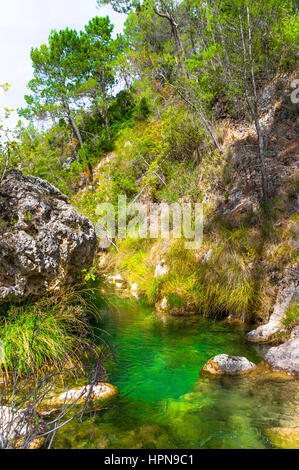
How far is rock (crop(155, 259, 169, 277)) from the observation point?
8153 mm

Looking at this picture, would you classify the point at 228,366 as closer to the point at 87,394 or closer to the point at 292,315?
the point at 292,315

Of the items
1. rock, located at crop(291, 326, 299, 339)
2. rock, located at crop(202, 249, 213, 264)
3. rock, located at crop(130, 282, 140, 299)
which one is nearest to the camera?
rock, located at crop(291, 326, 299, 339)

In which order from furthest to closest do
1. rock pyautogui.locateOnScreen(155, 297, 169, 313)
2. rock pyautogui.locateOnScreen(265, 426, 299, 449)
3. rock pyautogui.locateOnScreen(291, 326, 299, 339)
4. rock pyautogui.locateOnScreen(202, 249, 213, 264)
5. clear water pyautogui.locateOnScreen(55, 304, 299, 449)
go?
rock pyautogui.locateOnScreen(155, 297, 169, 313) → rock pyautogui.locateOnScreen(202, 249, 213, 264) → rock pyautogui.locateOnScreen(291, 326, 299, 339) → clear water pyautogui.locateOnScreen(55, 304, 299, 449) → rock pyautogui.locateOnScreen(265, 426, 299, 449)

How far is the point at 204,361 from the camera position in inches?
184

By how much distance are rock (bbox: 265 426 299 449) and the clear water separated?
0.08 m

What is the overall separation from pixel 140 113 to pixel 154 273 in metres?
15.0

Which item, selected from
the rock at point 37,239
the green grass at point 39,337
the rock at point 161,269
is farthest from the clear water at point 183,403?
the rock at point 161,269

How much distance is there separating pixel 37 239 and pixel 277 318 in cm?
412

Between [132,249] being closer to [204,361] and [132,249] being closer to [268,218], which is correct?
[268,218]

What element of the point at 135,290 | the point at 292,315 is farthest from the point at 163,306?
the point at 292,315

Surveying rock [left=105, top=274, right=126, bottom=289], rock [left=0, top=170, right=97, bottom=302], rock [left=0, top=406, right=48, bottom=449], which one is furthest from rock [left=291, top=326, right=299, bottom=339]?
rock [left=105, top=274, right=126, bottom=289]

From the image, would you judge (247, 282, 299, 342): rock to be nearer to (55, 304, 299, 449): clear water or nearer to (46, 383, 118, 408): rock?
(55, 304, 299, 449): clear water

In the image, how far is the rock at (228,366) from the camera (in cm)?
411

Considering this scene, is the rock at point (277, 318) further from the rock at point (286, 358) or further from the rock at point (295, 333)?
the rock at point (286, 358)
